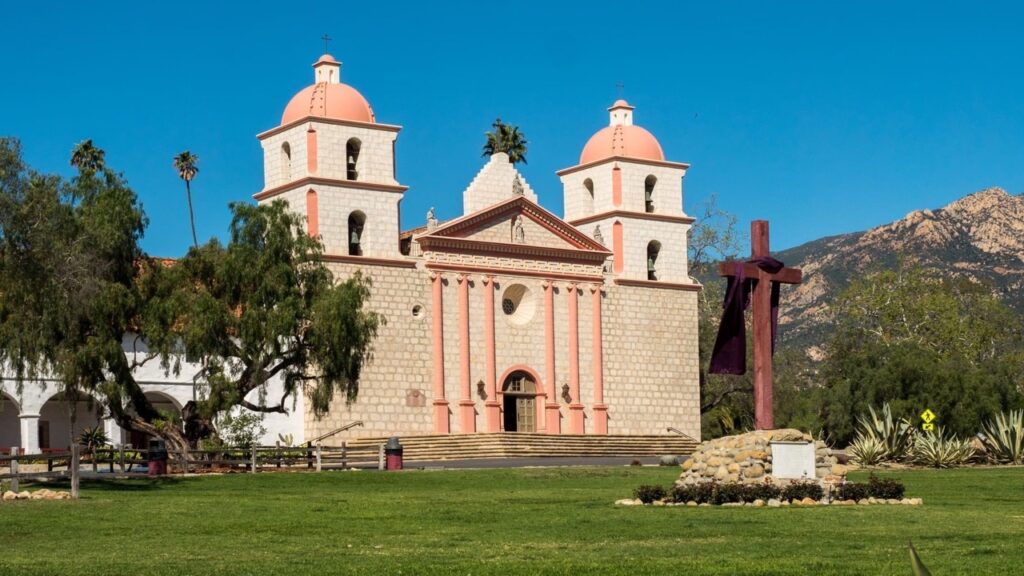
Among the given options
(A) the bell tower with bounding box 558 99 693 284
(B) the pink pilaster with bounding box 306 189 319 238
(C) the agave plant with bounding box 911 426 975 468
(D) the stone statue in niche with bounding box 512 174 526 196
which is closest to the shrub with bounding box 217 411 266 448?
(B) the pink pilaster with bounding box 306 189 319 238

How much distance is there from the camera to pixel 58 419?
205ft

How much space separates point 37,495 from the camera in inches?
1217

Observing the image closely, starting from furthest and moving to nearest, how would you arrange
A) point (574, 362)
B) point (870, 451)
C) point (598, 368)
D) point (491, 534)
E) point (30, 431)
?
point (598, 368), point (574, 362), point (30, 431), point (870, 451), point (491, 534)

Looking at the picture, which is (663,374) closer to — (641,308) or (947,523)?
(641,308)

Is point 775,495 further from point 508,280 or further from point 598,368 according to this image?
point 598,368

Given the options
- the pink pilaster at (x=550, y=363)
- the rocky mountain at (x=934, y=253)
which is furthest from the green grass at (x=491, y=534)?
the rocky mountain at (x=934, y=253)

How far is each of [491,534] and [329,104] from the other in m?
37.0

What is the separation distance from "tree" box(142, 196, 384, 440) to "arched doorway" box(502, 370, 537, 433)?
1517 centimetres

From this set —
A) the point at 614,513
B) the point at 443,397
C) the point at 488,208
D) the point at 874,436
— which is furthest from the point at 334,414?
the point at 614,513

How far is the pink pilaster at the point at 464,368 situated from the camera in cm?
5984

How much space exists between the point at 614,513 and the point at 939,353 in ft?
181

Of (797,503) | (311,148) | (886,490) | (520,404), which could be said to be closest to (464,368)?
(520,404)

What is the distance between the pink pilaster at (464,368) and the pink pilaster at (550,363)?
310 centimetres

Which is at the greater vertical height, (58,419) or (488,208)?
(488,208)
